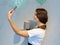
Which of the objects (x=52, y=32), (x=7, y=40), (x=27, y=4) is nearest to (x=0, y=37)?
(x=7, y=40)

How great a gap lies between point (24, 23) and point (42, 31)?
1.12 ft

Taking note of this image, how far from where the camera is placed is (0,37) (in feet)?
6.77

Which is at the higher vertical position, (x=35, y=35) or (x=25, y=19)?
(x=25, y=19)

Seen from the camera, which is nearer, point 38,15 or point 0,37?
point 38,15

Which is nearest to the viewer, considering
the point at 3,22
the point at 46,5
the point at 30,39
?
the point at 30,39

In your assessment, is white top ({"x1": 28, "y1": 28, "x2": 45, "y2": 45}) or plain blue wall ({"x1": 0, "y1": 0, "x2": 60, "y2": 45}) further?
plain blue wall ({"x1": 0, "y1": 0, "x2": 60, "y2": 45})

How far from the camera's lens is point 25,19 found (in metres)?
2.12

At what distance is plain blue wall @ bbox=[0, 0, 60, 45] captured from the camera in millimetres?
2039

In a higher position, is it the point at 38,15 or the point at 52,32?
the point at 38,15

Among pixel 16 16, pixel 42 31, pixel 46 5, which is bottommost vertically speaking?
pixel 42 31

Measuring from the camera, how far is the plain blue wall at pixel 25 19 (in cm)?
204

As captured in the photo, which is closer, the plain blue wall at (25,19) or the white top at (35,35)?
the white top at (35,35)

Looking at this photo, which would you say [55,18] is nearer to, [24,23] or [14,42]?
[24,23]

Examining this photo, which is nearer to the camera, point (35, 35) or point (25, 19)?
point (35, 35)
